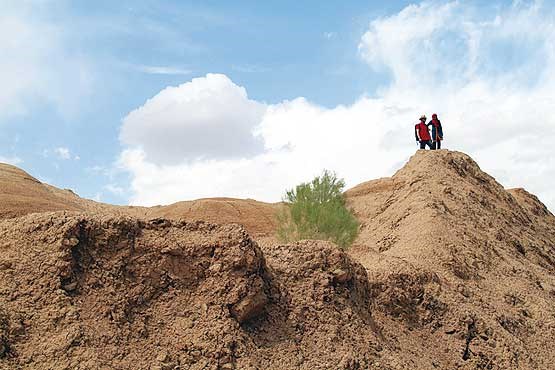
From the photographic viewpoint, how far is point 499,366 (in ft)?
30.2

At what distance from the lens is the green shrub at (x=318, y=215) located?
1923cm

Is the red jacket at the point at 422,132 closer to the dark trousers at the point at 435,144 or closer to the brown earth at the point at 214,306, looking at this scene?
the dark trousers at the point at 435,144

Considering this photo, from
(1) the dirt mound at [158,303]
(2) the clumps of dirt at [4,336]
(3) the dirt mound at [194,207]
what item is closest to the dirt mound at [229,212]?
(3) the dirt mound at [194,207]

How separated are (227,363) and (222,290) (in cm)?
80

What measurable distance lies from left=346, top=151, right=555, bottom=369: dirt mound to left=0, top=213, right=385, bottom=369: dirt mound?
4.99 feet

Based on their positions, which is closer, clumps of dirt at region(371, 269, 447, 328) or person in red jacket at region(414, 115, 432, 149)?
clumps of dirt at region(371, 269, 447, 328)

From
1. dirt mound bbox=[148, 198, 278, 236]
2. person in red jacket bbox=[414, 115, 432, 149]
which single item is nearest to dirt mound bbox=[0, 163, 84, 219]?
dirt mound bbox=[148, 198, 278, 236]

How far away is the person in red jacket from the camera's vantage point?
21.4m

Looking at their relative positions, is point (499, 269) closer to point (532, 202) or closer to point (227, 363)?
point (227, 363)

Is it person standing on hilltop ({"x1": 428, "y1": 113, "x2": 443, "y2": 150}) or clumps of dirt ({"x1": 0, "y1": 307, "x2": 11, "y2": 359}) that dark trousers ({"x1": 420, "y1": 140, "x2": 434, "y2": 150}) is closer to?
person standing on hilltop ({"x1": 428, "y1": 113, "x2": 443, "y2": 150})

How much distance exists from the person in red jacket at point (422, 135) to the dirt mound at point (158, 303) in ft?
48.2

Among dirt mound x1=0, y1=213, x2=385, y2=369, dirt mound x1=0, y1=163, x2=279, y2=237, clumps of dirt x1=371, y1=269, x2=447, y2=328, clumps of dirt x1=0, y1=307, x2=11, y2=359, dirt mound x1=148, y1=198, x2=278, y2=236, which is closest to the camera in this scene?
clumps of dirt x1=0, y1=307, x2=11, y2=359

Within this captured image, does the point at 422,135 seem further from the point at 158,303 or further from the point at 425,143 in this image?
the point at 158,303

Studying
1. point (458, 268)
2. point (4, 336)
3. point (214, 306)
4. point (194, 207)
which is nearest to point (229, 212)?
point (194, 207)
